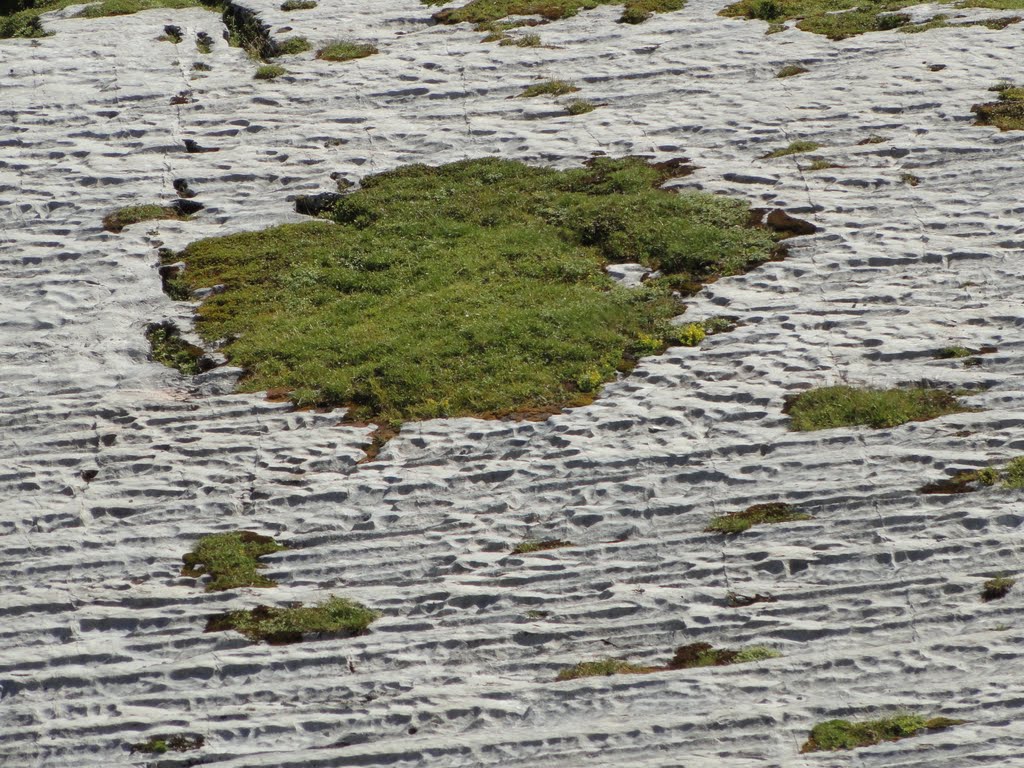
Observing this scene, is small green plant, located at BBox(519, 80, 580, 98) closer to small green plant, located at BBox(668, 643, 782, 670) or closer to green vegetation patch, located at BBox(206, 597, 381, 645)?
green vegetation patch, located at BBox(206, 597, 381, 645)

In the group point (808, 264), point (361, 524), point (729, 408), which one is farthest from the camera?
point (808, 264)

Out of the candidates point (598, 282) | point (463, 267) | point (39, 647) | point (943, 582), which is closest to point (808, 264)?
point (598, 282)

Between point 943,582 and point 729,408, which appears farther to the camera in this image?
point 729,408

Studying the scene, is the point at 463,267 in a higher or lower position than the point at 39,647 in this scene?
higher

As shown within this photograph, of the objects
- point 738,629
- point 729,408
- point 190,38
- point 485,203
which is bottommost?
point 738,629

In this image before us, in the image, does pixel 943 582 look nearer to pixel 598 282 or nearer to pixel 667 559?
pixel 667 559

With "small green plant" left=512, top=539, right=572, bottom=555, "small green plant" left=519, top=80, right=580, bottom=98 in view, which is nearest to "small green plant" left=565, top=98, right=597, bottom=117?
A: "small green plant" left=519, top=80, right=580, bottom=98

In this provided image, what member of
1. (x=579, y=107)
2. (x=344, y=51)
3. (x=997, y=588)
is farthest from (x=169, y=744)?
(x=344, y=51)

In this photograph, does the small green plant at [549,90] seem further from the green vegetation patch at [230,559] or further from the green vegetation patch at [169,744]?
the green vegetation patch at [169,744]

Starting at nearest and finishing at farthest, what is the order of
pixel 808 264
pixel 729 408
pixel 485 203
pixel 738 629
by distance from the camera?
1. pixel 738 629
2. pixel 729 408
3. pixel 808 264
4. pixel 485 203
